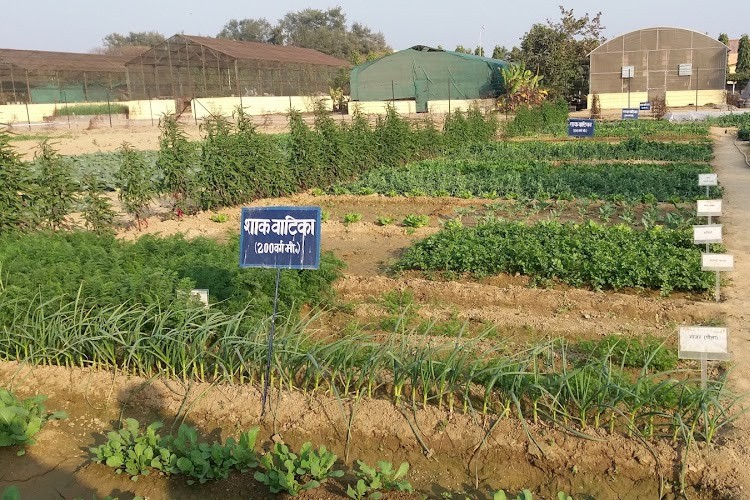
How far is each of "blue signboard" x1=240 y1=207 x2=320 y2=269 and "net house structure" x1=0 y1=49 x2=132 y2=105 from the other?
42069 mm

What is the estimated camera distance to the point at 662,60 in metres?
42.9

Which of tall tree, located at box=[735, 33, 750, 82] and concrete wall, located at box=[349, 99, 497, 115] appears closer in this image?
concrete wall, located at box=[349, 99, 497, 115]

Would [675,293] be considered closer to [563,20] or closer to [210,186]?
[210,186]

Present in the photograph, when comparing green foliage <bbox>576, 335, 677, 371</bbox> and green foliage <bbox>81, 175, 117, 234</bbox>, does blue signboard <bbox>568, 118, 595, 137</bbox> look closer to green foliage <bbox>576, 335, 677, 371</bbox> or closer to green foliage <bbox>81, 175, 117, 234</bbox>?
green foliage <bbox>81, 175, 117, 234</bbox>

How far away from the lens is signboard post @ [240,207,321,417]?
450cm

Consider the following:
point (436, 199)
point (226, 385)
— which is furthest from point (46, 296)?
point (436, 199)

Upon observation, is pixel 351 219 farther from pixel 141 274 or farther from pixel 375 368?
pixel 375 368

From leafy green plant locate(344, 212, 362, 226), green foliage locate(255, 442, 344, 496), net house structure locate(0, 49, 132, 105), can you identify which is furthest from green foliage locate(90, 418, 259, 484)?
net house structure locate(0, 49, 132, 105)

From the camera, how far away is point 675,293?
7.23 metres

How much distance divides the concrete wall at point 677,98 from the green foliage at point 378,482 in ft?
144

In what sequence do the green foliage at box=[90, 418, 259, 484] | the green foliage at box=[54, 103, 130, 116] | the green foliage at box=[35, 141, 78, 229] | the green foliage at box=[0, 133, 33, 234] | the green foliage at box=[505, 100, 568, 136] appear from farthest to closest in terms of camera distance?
the green foliage at box=[54, 103, 130, 116], the green foliage at box=[505, 100, 568, 136], the green foliage at box=[35, 141, 78, 229], the green foliage at box=[0, 133, 33, 234], the green foliage at box=[90, 418, 259, 484]

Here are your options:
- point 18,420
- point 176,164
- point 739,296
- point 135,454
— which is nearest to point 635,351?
point 739,296

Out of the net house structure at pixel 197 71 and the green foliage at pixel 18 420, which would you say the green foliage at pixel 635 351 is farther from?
the net house structure at pixel 197 71

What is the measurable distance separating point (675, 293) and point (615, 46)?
40.4m
